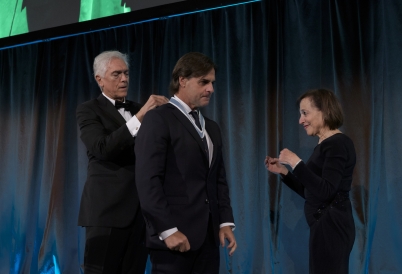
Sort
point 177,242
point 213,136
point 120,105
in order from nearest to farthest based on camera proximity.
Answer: point 177,242, point 213,136, point 120,105

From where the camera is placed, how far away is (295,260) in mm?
3480

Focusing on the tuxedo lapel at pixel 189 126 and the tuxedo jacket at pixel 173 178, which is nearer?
the tuxedo jacket at pixel 173 178

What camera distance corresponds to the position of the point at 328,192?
2250 millimetres

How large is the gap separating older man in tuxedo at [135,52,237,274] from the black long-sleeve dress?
547mm

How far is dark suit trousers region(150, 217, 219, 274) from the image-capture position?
1.74 metres

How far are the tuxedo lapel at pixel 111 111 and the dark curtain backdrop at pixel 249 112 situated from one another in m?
1.57

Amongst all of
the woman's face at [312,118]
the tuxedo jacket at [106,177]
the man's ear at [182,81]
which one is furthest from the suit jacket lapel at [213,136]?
the woman's face at [312,118]

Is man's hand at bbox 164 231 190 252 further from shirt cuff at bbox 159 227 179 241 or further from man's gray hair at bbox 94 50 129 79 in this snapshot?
man's gray hair at bbox 94 50 129 79

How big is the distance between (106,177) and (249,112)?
176 cm

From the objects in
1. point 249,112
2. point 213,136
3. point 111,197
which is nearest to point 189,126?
point 213,136

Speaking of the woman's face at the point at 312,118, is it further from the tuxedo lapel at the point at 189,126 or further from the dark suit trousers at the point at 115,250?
the dark suit trousers at the point at 115,250

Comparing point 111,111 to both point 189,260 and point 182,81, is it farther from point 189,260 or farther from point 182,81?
point 189,260

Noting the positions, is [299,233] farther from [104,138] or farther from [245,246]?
[104,138]

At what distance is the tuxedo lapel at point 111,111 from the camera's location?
2.36 m
